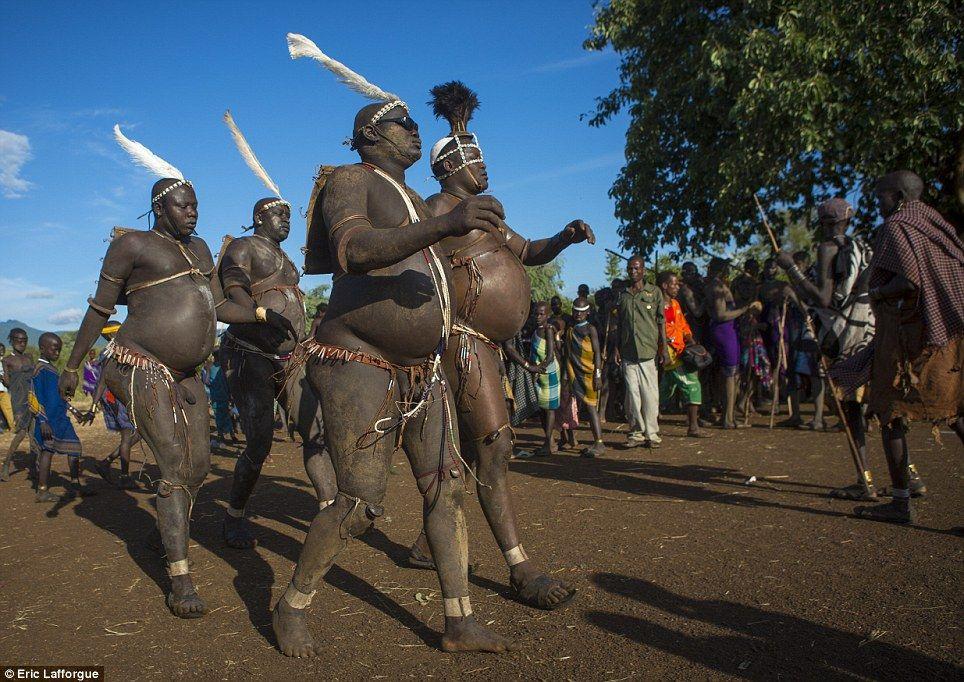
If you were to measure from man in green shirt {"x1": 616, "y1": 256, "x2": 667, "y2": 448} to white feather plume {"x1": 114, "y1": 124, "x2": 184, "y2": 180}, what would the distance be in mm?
5654

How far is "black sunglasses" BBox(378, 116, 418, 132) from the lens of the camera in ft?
11.1

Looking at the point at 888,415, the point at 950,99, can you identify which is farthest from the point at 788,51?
the point at 888,415

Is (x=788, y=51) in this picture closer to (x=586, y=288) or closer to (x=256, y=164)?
(x=586, y=288)

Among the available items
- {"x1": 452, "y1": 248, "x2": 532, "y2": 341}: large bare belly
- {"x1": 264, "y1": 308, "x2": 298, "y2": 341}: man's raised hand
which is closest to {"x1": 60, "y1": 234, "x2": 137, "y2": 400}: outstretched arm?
{"x1": 264, "y1": 308, "x2": 298, "y2": 341}: man's raised hand

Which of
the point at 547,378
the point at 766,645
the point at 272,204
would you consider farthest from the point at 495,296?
the point at 547,378

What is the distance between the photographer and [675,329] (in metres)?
9.62

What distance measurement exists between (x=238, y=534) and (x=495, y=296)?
2.78 m

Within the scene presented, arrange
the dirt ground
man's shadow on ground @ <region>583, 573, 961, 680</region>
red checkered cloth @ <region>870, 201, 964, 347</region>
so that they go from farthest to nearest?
red checkered cloth @ <region>870, 201, 964, 347</region> < the dirt ground < man's shadow on ground @ <region>583, 573, 961, 680</region>

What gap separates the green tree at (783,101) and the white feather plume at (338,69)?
1010 centimetres

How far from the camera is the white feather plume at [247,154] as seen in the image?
5.26m

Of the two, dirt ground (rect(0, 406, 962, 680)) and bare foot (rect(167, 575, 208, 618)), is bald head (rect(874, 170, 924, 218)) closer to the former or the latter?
dirt ground (rect(0, 406, 962, 680))

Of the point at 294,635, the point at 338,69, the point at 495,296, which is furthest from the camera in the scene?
the point at 495,296

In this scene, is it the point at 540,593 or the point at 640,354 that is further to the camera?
the point at 640,354

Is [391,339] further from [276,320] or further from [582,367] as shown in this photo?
[582,367]
